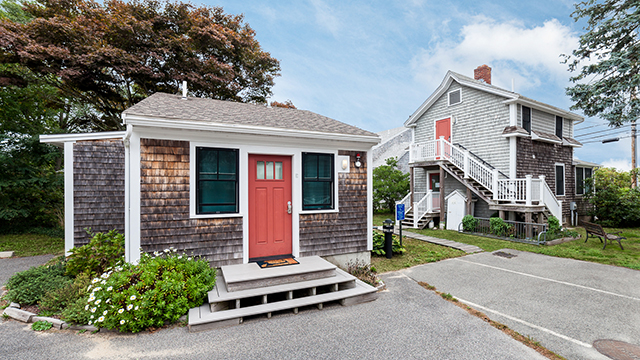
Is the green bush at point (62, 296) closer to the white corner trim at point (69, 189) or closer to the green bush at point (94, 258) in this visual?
the green bush at point (94, 258)

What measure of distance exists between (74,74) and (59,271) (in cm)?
980

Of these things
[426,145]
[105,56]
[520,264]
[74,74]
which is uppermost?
[105,56]

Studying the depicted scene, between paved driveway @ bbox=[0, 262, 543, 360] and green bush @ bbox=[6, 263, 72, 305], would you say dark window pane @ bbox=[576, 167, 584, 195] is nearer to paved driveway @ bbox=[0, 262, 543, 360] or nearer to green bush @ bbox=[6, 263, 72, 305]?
paved driveway @ bbox=[0, 262, 543, 360]

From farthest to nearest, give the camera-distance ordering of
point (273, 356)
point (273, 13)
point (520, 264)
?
point (273, 13), point (520, 264), point (273, 356)

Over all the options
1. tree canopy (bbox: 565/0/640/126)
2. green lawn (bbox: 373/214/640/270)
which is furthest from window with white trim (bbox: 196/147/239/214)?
tree canopy (bbox: 565/0/640/126)

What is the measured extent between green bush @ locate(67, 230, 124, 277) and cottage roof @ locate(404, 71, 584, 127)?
13749 millimetres

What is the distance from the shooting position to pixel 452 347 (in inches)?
121

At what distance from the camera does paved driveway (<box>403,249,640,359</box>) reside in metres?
3.39

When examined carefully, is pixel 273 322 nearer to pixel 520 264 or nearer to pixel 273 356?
pixel 273 356

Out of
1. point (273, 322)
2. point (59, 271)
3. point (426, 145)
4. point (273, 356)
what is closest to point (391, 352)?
point (273, 356)

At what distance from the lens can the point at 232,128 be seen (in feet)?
15.3

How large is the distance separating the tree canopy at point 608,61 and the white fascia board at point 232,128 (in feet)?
40.9

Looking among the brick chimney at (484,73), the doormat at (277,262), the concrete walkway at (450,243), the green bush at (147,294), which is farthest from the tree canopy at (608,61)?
the green bush at (147,294)

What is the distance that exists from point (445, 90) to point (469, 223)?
6.90 metres
